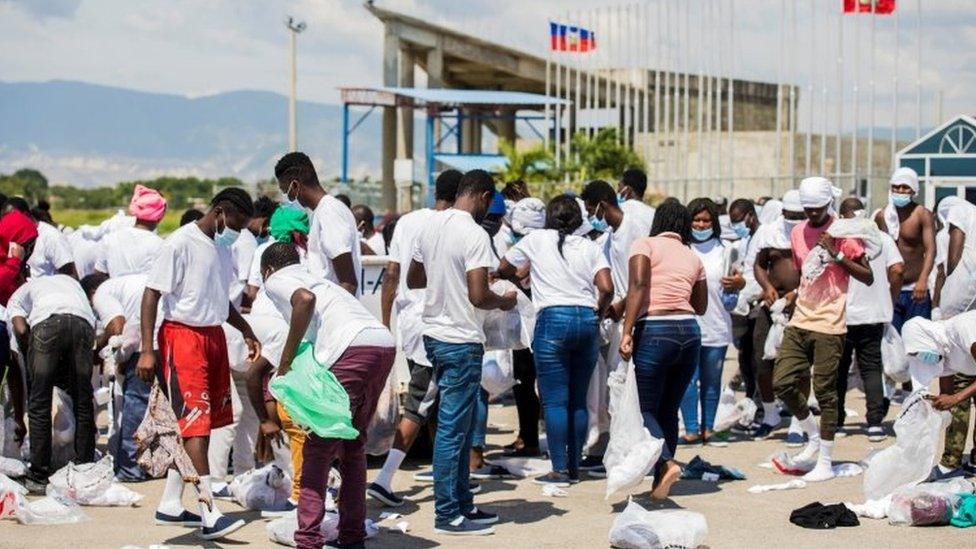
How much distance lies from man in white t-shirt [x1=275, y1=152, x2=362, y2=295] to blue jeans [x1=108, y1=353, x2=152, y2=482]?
6.27 ft

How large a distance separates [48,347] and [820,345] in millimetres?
4914

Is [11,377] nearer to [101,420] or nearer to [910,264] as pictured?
[101,420]

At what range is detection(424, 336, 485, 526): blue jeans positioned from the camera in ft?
26.4

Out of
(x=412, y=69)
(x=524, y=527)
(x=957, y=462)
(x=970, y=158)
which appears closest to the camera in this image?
(x=524, y=527)

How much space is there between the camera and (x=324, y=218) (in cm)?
845

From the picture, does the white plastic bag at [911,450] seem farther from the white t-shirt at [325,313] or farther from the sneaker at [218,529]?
the sneaker at [218,529]

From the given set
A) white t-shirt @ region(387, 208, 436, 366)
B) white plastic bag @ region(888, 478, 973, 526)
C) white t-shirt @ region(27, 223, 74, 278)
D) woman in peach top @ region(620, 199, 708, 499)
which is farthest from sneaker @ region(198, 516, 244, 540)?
white plastic bag @ region(888, 478, 973, 526)

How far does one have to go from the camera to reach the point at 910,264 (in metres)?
12.0

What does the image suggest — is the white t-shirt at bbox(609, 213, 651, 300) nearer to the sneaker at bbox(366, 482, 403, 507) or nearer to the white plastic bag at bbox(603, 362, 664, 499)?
the white plastic bag at bbox(603, 362, 664, 499)

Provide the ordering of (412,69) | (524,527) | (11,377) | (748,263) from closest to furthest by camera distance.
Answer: (524,527) → (11,377) → (748,263) → (412,69)

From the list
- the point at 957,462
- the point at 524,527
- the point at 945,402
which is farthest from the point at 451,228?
the point at 957,462

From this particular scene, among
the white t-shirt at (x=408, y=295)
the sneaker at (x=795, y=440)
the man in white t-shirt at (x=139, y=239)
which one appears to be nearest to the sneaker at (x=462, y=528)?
the white t-shirt at (x=408, y=295)

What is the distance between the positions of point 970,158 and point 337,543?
1790 centimetres

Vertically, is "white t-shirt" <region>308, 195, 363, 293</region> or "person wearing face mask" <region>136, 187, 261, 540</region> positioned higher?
"white t-shirt" <region>308, 195, 363, 293</region>
